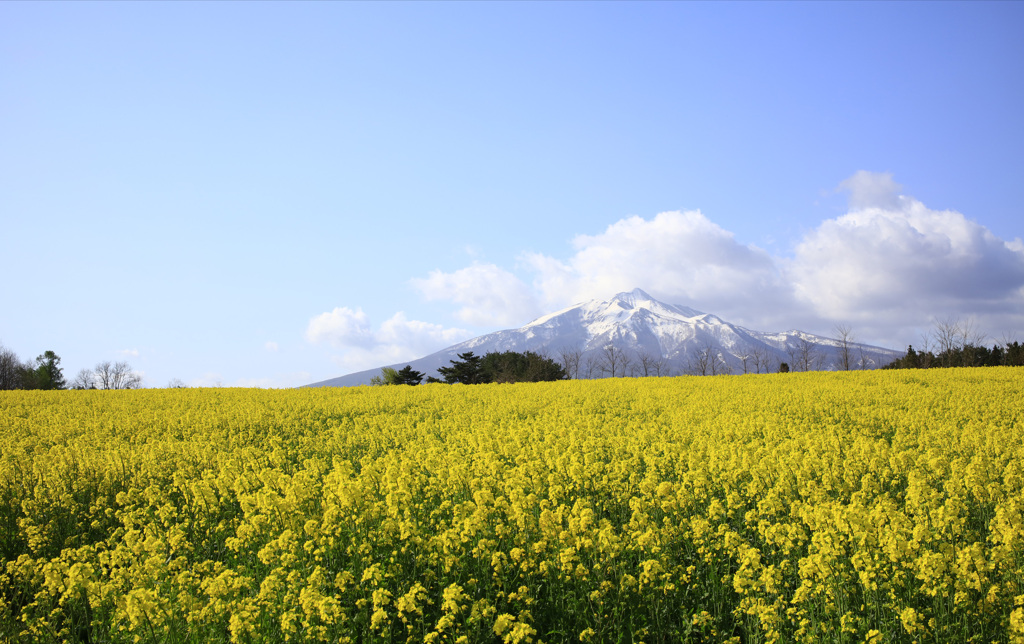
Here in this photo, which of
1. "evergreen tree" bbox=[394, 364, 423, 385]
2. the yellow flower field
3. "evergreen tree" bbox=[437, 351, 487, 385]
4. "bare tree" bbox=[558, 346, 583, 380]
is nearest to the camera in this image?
the yellow flower field

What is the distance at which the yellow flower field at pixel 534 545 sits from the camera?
4969 mm

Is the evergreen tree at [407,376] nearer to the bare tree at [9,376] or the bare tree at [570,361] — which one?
the bare tree at [570,361]

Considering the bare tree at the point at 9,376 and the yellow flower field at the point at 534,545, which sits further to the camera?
the bare tree at the point at 9,376

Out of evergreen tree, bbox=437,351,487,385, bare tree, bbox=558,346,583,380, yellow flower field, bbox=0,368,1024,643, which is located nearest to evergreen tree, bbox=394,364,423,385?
evergreen tree, bbox=437,351,487,385

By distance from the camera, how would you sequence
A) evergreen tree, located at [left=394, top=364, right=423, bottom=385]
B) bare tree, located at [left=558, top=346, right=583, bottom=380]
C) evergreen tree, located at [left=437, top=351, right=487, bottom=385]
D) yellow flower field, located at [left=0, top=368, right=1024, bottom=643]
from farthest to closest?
bare tree, located at [left=558, top=346, right=583, bottom=380], evergreen tree, located at [left=437, top=351, right=487, bottom=385], evergreen tree, located at [left=394, top=364, right=423, bottom=385], yellow flower field, located at [left=0, top=368, right=1024, bottom=643]

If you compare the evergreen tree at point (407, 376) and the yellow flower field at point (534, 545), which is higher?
the evergreen tree at point (407, 376)

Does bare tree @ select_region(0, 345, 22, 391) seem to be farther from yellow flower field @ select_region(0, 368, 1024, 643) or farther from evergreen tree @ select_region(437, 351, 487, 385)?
yellow flower field @ select_region(0, 368, 1024, 643)

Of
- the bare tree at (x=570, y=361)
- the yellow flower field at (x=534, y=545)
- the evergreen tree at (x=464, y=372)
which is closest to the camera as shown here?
the yellow flower field at (x=534, y=545)

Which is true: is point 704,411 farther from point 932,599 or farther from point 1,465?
point 1,465

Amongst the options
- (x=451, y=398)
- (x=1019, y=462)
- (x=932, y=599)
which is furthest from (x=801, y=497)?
(x=451, y=398)

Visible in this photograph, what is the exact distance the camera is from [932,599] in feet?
18.1

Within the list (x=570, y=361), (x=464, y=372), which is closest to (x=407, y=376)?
(x=464, y=372)

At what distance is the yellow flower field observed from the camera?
4.97 m

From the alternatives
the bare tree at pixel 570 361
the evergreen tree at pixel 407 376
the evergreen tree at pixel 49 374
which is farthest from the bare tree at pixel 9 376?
the bare tree at pixel 570 361
